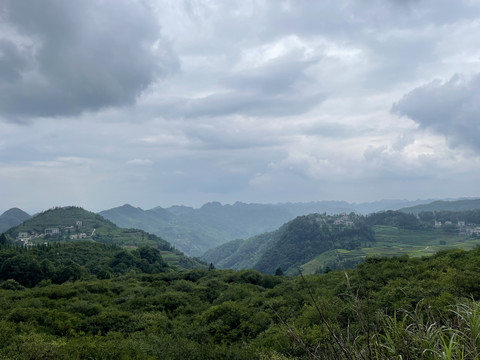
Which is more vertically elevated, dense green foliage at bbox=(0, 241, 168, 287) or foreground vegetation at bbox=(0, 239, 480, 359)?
foreground vegetation at bbox=(0, 239, 480, 359)

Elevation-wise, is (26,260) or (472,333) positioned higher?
(472,333)

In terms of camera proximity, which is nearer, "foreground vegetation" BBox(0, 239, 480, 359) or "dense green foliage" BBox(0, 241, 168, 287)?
"foreground vegetation" BBox(0, 239, 480, 359)

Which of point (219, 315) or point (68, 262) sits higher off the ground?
point (219, 315)

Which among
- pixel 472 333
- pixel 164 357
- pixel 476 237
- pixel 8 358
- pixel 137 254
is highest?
pixel 472 333

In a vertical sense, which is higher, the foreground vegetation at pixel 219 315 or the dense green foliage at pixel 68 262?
the foreground vegetation at pixel 219 315

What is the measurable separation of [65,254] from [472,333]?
114 meters

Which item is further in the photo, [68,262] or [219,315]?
[68,262]

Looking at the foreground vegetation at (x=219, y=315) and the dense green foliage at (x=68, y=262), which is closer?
the foreground vegetation at (x=219, y=315)

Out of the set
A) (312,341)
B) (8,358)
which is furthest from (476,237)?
(8,358)

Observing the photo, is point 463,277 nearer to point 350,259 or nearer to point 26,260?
point 26,260

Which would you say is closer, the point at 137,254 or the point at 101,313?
the point at 101,313

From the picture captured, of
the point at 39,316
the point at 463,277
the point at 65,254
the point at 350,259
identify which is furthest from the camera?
the point at 350,259

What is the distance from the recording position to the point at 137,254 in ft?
353

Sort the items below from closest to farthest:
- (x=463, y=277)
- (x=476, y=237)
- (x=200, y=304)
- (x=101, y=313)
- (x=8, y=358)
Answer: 1. (x=8, y=358)
2. (x=463, y=277)
3. (x=101, y=313)
4. (x=200, y=304)
5. (x=476, y=237)
